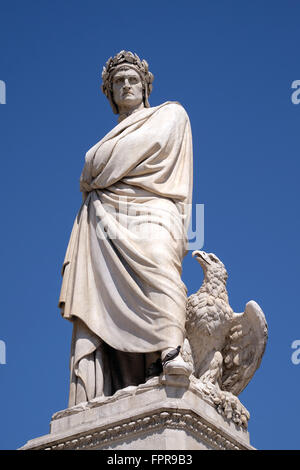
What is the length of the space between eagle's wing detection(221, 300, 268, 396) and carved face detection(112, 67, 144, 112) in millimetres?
3476

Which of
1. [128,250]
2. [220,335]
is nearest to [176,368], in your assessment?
[220,335]

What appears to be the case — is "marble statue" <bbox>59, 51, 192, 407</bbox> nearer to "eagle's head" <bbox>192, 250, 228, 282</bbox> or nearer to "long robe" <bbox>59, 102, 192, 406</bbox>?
"long robe" <bbox>59, 102, 192, 406</bbox>

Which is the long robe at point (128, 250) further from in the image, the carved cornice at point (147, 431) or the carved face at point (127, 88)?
the carved cornice at point (147, 431)

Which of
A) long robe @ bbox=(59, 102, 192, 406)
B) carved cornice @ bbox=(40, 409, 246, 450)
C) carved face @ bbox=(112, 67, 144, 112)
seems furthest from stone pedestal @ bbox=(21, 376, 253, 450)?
carved face @ bbox=(112, 67, 144, 112)

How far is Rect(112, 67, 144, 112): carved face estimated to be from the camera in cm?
1759

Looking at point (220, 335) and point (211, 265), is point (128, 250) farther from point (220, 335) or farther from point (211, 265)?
point (220, 335)

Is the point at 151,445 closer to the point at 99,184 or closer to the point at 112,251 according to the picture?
the point at 112,251

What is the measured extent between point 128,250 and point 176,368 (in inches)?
75.4

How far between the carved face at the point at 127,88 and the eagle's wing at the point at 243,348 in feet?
11.4

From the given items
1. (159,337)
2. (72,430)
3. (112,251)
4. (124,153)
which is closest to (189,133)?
(124,153)

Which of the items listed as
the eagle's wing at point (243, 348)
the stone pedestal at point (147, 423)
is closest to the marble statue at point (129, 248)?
the stone pedestal at point (147, 423)

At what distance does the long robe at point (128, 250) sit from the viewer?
15.3 m

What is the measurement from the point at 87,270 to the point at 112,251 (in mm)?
456

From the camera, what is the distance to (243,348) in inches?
643
